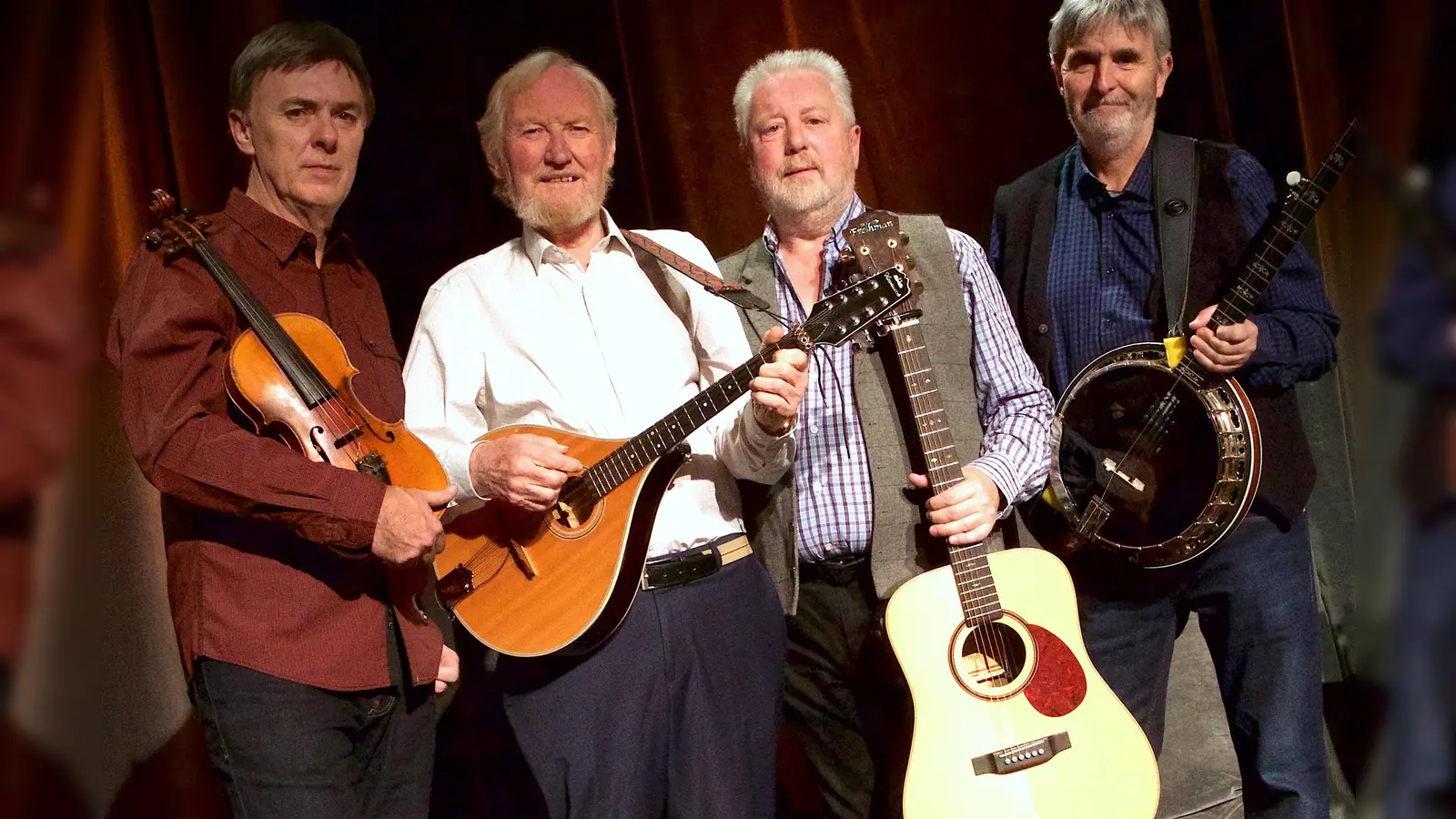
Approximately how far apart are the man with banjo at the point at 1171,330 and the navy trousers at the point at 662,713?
855 millimetres

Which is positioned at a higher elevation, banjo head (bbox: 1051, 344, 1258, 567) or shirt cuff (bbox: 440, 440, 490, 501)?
shirt cuff (bbox: 440, 440, 490, 501)

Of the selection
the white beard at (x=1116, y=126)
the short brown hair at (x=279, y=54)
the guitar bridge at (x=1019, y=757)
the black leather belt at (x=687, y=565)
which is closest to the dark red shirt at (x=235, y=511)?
the short brown hair at (x=279, y=54)

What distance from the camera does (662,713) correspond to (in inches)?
95.7

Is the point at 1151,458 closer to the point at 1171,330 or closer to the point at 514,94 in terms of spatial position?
the point at 1171,330

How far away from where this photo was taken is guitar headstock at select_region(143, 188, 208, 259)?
2096 mm

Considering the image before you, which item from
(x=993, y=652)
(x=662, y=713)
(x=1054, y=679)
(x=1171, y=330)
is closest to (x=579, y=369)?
(x=662, y=713)

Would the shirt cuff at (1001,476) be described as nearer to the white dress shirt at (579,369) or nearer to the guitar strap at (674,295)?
A: the white dress shirt at (579,369)

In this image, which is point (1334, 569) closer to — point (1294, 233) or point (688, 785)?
point (1294, 233)

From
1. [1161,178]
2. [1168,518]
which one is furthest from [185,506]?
[1161,178]

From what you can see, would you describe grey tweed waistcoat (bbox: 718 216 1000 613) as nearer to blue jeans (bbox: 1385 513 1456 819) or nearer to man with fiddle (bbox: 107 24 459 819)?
man with fiddle (bbox: 107 24 459 819)

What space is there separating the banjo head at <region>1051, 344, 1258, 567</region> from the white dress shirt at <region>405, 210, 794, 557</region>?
693 mm

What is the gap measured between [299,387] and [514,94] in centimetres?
101

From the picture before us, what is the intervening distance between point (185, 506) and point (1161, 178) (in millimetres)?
2200

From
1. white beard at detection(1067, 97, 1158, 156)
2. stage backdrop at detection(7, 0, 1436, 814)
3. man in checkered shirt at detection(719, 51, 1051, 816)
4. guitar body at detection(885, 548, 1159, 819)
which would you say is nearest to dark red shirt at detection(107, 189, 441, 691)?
stage backdrop at detection(7, 0, 1436, 814)
